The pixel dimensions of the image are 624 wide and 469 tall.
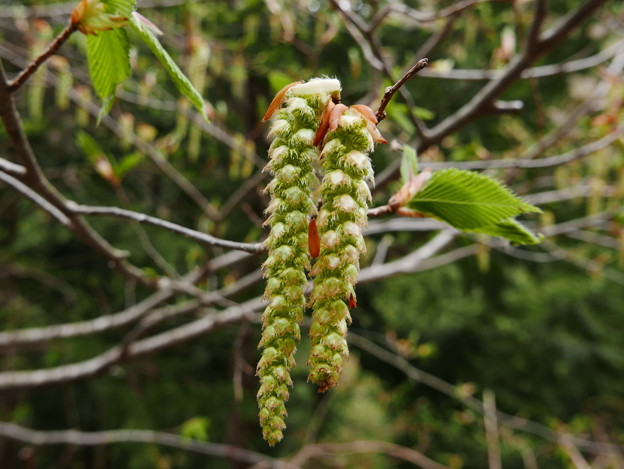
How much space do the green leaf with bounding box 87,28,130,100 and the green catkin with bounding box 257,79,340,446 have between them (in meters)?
0.34

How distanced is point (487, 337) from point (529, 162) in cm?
305

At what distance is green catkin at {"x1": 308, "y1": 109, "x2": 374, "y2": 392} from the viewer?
45cm

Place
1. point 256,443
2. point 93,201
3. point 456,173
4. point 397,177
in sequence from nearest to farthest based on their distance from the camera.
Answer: point 456,173 → point 397,177 → point 93,201 → point 256,443

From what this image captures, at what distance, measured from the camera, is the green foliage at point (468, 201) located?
68 centimetres

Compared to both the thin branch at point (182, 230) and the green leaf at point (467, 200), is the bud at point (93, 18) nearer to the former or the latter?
the thin branch at point (182, 230)

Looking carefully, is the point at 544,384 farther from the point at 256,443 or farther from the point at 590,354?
the point at 256,443

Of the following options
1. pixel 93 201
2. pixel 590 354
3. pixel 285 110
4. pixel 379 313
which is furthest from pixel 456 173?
pixel 590 354

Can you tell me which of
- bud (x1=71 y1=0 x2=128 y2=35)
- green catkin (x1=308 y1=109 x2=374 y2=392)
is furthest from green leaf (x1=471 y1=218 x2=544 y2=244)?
bud (x1=71 y1=0 x2=128 y2=35)

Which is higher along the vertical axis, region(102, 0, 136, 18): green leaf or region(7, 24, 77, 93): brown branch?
region(102, 0, 136, 18): green leaf

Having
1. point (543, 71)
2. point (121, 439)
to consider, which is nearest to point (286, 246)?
point (543, 71)

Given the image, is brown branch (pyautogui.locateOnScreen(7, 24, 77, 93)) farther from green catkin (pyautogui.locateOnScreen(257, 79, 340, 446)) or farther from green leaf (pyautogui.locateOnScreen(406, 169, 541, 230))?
green leaf (pyautogui.locateOnScreen(406, 169, 541, 230))

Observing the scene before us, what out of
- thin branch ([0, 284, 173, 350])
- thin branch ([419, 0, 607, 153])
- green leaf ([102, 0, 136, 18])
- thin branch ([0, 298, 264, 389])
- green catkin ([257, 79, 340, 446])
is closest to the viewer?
green catkin ([257, 79, 340, 446])

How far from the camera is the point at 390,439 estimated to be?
17.6 feet

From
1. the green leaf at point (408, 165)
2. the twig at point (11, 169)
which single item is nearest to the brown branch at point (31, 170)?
the twig at point (11, 169)
